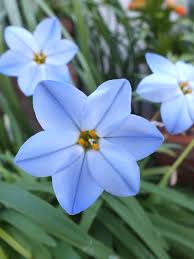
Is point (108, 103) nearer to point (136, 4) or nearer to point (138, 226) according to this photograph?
point (138, 226)

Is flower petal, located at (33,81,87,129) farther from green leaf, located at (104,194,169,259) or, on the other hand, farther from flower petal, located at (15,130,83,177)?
green leaf, located at (104,194,169,259)

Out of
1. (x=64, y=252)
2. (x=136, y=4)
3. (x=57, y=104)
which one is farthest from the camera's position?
(x=136, y=4)

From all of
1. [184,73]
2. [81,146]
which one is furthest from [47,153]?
[184,73]

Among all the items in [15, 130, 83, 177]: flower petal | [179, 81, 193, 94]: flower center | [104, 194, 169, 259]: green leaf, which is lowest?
[104, 194, 169, 259]: green leaf

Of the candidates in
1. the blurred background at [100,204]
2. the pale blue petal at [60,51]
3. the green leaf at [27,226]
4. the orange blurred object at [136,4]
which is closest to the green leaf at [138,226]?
the blurred background at [100,204]

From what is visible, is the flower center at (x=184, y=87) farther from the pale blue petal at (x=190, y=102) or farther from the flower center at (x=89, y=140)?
the flower center at (x=89, y=140)

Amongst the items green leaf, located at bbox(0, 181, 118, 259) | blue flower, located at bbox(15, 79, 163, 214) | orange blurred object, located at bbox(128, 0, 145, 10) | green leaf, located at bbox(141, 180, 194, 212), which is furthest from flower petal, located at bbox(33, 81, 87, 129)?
orange blurred object, located at bbox(128, 0, 145, 10)

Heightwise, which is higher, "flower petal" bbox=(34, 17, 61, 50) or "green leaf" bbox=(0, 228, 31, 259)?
"flower petal" bbox=(34, 17, 61, 50)
